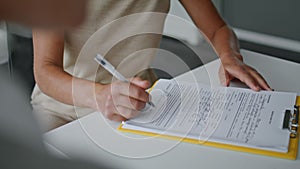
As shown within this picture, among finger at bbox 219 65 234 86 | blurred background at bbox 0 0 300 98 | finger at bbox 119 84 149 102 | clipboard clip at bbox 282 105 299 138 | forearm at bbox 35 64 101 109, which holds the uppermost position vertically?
finger at bbox 119 84 149 102

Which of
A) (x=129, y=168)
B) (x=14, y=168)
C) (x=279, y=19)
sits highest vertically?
(x=14, y=168)

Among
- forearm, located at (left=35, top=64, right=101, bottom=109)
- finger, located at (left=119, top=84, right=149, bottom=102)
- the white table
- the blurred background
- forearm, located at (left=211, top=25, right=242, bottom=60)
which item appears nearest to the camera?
the white table

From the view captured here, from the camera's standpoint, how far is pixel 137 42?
1449 mm

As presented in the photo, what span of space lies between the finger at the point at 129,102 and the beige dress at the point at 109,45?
13.9 inches

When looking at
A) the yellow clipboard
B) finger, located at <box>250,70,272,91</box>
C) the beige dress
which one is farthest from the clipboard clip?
the beige dress

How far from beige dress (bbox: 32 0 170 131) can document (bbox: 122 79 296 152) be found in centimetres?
28

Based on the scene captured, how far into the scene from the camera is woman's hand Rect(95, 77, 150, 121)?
101cm

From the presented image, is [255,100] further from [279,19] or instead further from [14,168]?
[279,19]

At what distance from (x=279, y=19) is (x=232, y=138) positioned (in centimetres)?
226

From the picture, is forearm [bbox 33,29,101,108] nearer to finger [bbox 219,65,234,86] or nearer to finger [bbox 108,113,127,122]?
finger [bbox 108,113,127,122]

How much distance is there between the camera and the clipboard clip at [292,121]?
967 mm

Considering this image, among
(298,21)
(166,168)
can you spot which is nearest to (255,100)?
(166,168)

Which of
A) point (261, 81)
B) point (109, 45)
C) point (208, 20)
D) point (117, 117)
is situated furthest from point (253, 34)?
point (117, 117)

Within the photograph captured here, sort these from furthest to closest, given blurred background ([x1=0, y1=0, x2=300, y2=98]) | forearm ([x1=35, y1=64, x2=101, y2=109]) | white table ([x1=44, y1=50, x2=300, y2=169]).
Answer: blurred background ([x1=0, y1=0, x2=300, y2=98]) → forearm ([x1=35, y1=64, x2=101, y2=109]) → white table ([x1=44, y1=50, x2=300, y2=169])
